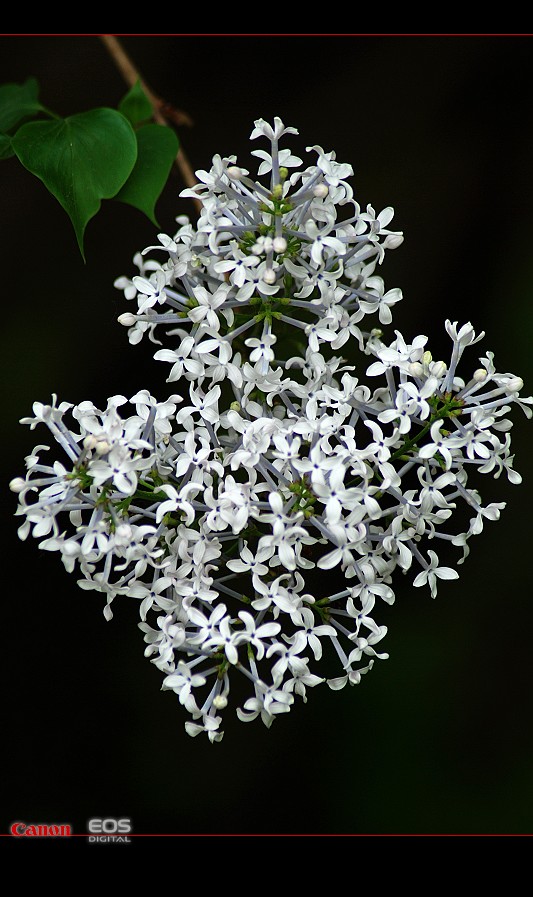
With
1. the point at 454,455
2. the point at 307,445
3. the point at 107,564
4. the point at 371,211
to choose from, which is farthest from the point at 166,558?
the point at 371,211

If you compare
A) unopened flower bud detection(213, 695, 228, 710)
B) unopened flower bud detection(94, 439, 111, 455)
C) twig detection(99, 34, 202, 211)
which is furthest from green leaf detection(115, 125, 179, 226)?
Answer: unopened flower bud detection(213, 695, 228, 710)

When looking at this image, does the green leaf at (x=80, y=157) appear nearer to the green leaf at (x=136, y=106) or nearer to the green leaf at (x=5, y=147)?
the green leaf at (x=5, y=147)

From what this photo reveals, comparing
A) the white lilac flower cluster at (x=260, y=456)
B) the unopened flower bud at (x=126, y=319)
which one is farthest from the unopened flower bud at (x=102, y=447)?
the unopened flower bud at (x=126, y=319)

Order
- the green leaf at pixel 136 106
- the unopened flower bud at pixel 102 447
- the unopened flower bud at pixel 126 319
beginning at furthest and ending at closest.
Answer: the green leaf at pixel 136 106, the unopened flower bud at pixel 126 319, the unopened flower bud at pixel 102 447

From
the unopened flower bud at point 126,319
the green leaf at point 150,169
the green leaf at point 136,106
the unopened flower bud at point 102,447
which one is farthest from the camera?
the green leaf at point 136,106

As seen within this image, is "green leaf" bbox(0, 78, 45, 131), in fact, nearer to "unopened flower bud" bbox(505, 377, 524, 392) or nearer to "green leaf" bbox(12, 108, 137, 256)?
"green leaf" bbox(12, 108, 137, 256)

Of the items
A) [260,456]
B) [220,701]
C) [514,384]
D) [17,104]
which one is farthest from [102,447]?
[17,104]

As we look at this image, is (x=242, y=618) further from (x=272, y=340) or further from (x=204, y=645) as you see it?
(x=272, y=340)
